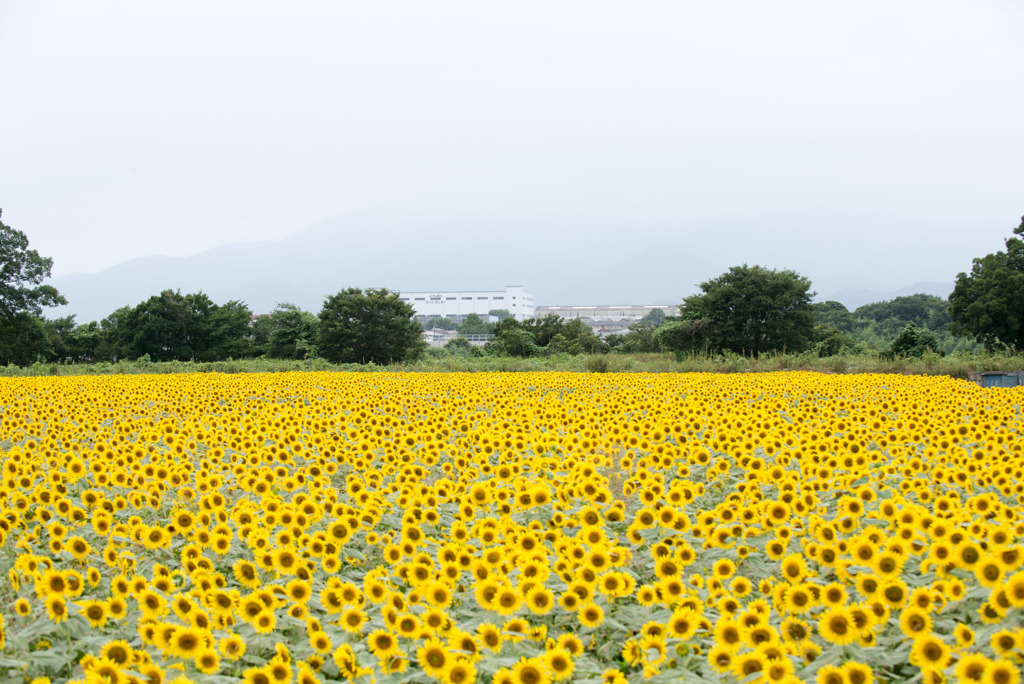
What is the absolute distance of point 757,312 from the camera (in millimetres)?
37500

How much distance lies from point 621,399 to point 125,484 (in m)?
6.53

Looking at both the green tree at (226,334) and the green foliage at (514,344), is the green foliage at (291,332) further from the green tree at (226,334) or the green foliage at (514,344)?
the green foliage at (514,344)

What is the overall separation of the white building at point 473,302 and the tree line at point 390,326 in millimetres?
136353

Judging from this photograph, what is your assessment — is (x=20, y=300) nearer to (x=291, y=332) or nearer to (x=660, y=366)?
(x=291, y=332)

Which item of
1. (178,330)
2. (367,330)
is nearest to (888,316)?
(367,330)

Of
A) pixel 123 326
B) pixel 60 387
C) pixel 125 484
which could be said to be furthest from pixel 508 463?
pixel 123 326

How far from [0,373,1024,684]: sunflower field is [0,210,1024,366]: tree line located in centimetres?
2576

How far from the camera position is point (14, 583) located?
10.8ft

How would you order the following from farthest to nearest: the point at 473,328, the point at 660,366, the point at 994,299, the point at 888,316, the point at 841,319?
the point at 473,328
the point at 888,316
the point at 841,319
the point at 994,299
the point at 660,366

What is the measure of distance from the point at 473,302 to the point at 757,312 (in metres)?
160

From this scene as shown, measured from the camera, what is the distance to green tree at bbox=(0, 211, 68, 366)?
37.0 m

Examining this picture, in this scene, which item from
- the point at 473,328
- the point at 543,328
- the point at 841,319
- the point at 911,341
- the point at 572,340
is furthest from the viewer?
the point at 473,328

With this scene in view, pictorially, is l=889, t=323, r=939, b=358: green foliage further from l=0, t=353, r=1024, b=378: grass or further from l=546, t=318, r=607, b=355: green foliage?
l=546, t=318, r=607, b=355: green foliage

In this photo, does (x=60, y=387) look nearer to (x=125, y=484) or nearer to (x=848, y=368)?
(x=125, y=484)
